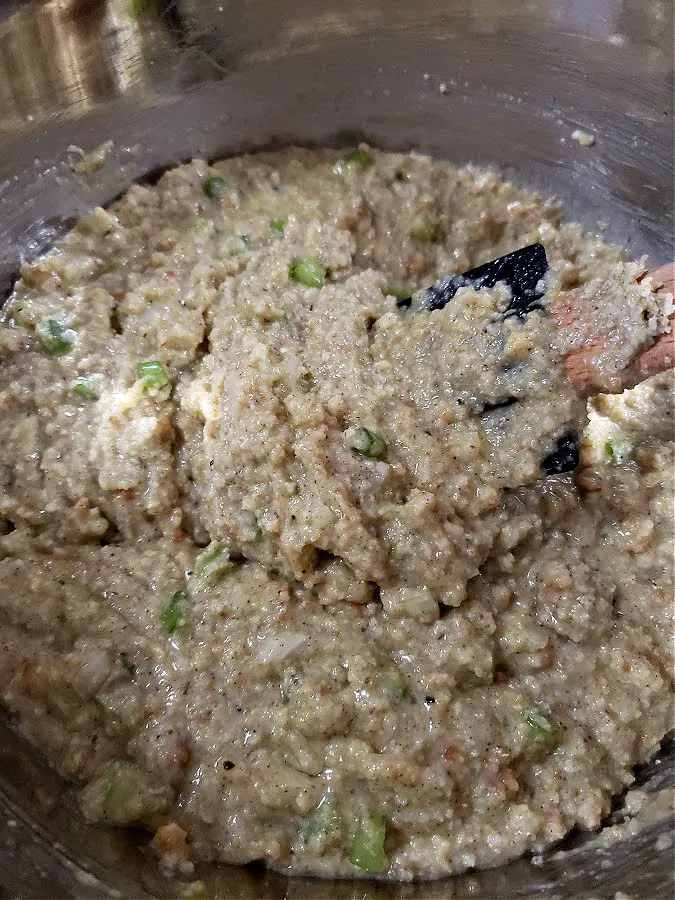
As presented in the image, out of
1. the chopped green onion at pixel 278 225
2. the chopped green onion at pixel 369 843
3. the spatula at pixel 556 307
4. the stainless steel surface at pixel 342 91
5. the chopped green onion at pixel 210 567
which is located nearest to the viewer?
the chopped green onion at pixel 369 843

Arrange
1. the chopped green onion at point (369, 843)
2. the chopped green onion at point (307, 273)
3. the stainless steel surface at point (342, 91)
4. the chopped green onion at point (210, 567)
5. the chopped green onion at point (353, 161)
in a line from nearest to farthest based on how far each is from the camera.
Result: the chopped green onion at point (369, 843)
the chopped green onion at point (210, 567)
the chopped green onion at point (307, 273)
the stainless steel surface at point (342, 91)
the chopped green onion at point (353, 161)

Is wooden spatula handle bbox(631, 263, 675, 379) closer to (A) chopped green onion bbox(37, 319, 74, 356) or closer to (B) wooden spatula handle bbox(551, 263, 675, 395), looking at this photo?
(B) wooden spatula handle bbox(551, 263, 675, 395)

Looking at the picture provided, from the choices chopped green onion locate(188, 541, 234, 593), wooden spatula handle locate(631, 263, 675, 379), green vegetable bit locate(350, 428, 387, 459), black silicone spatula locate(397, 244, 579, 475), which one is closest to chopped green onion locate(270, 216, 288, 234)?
black silicone spatula locate(397, 244, 579, 475)

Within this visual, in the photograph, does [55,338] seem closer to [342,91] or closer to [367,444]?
[367,444]

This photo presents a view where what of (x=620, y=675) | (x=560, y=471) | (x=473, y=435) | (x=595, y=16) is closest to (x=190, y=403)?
(x=473, y=435)

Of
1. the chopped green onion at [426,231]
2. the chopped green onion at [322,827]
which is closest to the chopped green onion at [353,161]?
the chopped green onion at [426,231]

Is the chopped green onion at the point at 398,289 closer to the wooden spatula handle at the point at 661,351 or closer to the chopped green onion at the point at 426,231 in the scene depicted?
the chopped green onion at the point at 426,231

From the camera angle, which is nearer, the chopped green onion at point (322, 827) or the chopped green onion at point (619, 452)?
the chopped green onion at point (322, 827)
